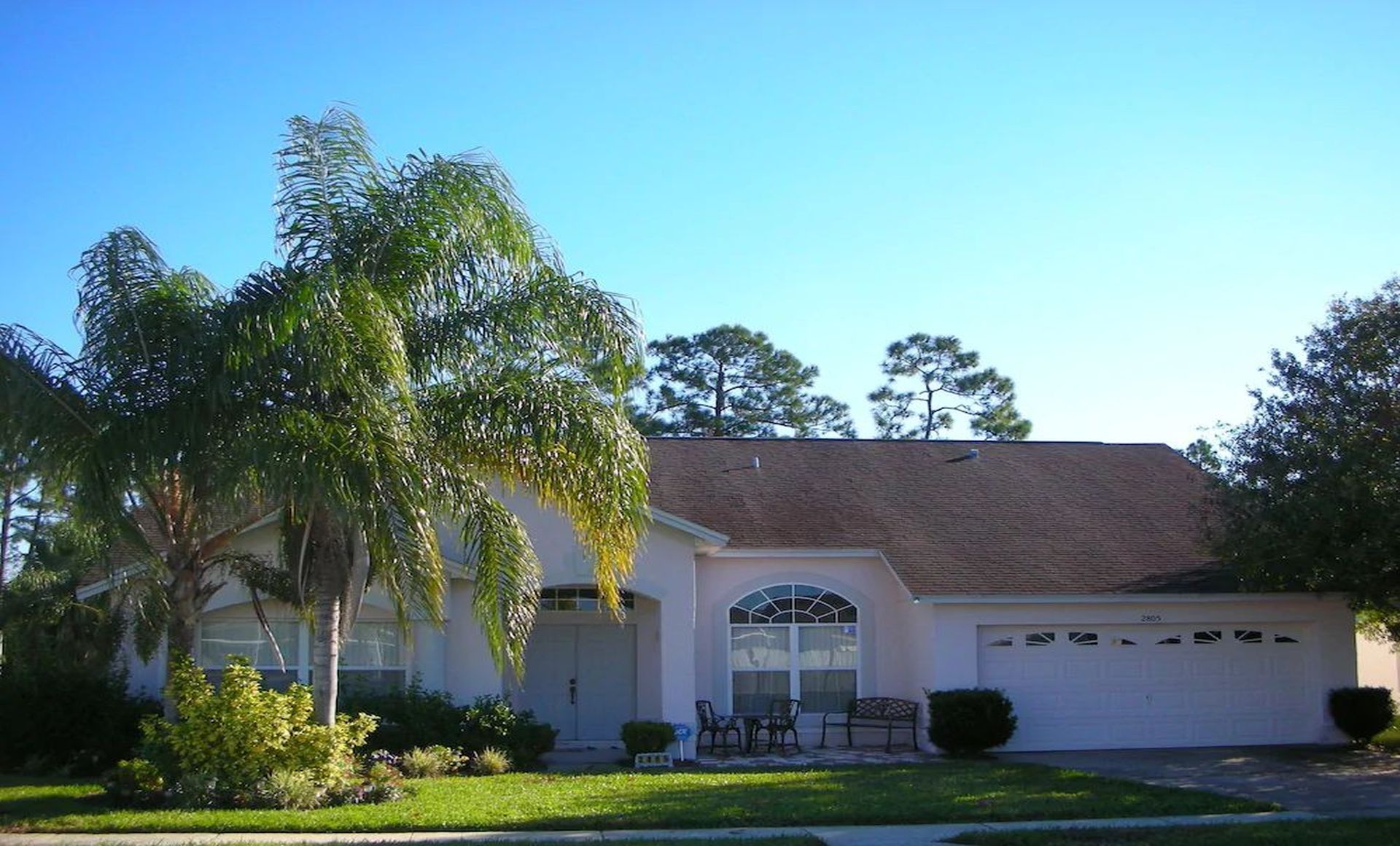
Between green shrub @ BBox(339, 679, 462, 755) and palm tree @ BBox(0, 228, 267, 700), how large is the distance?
4.87 meters

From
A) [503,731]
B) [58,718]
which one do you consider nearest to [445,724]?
[503,731]

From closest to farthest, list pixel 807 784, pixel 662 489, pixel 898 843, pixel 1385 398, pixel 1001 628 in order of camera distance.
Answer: pixel 898 843
pixel 807 784
pixel 1385 398
pixel 1001 628
pixel 662 489

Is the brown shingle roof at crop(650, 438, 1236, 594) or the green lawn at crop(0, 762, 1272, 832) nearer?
the green lawn at crop(0, 762, 1272, 832)

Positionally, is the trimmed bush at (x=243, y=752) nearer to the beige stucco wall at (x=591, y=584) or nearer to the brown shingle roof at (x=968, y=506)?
the beige stucco wall at (x=591, y=584)

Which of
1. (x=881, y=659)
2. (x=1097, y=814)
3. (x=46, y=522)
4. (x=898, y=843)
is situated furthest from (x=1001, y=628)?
(x=46, y=522)

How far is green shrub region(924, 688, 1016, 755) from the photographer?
65.0 feet

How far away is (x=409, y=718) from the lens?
59.8 ft

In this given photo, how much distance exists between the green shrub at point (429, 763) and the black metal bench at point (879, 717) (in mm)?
6758

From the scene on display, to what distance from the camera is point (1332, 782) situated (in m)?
16.9

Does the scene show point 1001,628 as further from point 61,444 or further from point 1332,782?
point 61,444

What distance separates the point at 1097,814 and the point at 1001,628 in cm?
707

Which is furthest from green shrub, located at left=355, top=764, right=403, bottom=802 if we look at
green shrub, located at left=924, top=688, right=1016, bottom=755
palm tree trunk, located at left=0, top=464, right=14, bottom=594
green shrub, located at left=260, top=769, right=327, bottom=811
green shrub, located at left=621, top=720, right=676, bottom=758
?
palm tree trunk, located at left=0, top=464, right=14, bottom=594

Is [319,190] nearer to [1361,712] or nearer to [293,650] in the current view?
[293,650]

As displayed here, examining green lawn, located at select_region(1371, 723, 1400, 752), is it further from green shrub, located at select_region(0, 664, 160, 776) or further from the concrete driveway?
green shrub, located at select_region(0, 664, 160, 776)
